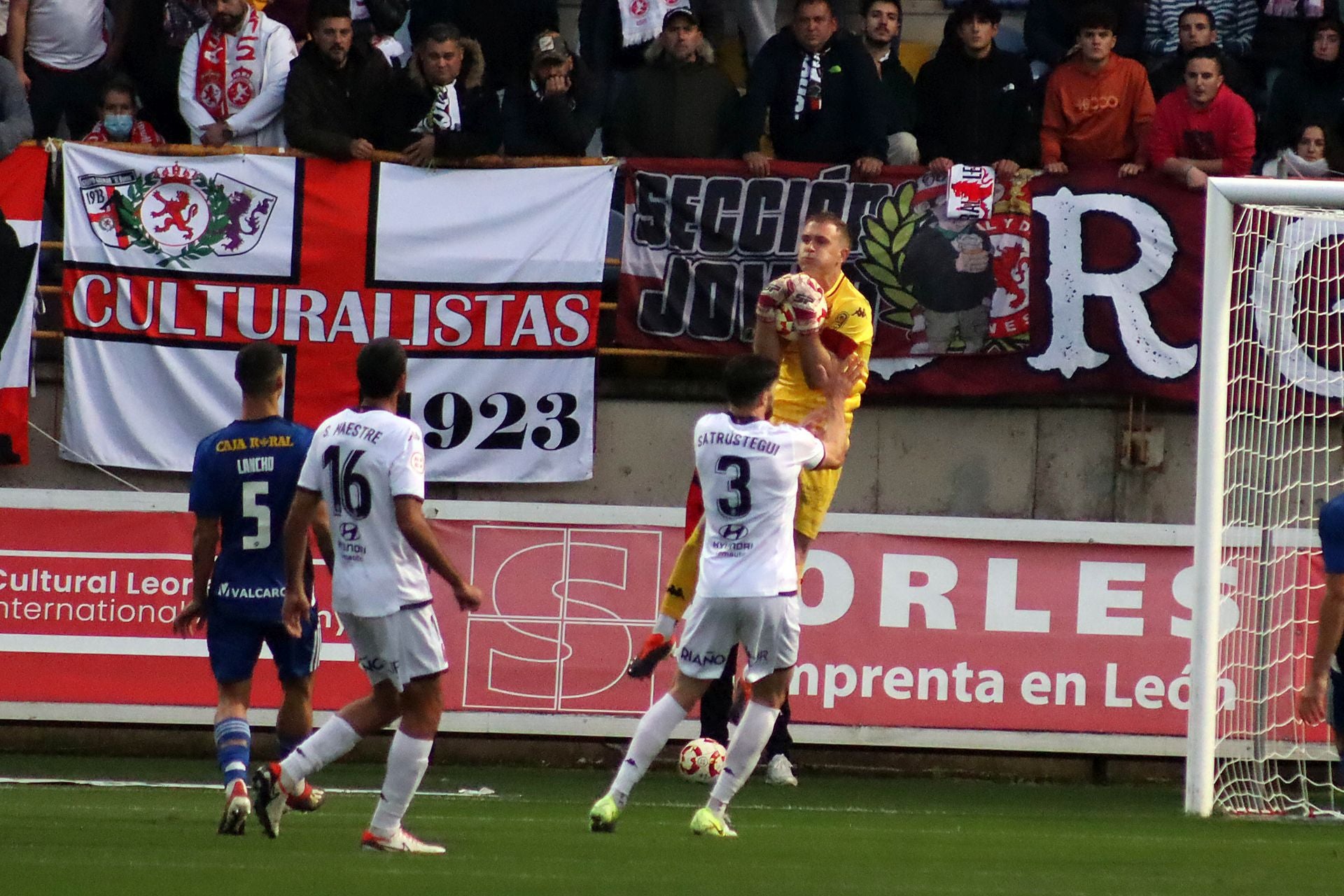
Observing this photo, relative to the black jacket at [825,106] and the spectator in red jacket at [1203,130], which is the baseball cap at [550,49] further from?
the spectator in red jacket at [1203,130]

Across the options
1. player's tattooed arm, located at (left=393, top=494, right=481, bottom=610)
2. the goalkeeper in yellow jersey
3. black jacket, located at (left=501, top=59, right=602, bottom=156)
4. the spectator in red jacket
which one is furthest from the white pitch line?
the spectator in red jacket

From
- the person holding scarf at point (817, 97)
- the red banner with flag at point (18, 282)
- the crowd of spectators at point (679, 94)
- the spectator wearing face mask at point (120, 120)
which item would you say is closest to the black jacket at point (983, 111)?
the crowd of spectators at point (679, 94)

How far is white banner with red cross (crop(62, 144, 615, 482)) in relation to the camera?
12.0 meters

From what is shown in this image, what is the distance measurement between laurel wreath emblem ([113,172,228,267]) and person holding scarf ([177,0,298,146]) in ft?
1.44

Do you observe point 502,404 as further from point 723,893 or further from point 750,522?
point 723,893

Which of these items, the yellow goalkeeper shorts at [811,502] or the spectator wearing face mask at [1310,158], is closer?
the yellow goalkeeper shorts at [811,502]

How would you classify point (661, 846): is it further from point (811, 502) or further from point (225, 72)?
point (225, 72)

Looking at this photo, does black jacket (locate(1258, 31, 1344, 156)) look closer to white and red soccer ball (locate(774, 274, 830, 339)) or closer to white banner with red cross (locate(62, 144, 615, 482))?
white banner with red cross (locate(62, 144, 615, 482))

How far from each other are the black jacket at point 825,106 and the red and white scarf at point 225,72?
305 cm

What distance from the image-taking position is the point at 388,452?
22.4 feet

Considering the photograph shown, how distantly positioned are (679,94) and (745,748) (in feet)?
19.6

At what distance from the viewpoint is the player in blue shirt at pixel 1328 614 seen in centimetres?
755

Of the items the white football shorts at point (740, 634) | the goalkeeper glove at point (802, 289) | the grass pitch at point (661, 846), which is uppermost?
the goalkeeper glove at point (802, 289)

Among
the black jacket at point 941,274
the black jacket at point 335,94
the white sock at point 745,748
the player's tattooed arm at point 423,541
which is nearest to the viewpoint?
the player's tattooed arm at point 423,541
